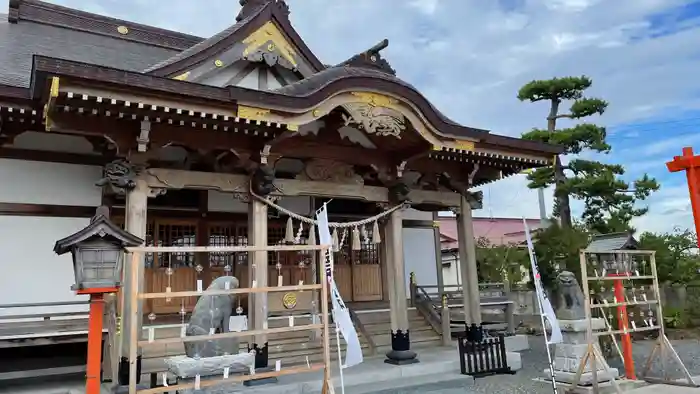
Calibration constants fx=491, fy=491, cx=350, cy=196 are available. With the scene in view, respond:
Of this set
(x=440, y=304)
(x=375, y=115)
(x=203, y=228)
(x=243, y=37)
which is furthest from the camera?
(x=440, y=304)

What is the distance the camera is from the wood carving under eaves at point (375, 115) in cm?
807

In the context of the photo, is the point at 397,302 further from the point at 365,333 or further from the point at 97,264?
the point at 97,264

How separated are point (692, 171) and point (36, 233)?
931cm

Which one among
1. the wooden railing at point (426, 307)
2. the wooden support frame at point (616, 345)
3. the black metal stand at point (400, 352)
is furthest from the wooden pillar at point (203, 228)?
the wooden support frame at point (616, 345)

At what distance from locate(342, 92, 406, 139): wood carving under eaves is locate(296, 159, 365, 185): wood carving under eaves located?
99 cm

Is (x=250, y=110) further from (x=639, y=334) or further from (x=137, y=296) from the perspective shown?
(x=639, y=334)

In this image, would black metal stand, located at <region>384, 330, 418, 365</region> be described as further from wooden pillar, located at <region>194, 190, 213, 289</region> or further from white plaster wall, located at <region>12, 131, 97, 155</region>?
white plaster wall, located at <region>12, 131, 97, 155</region>

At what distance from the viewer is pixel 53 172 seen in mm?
8305

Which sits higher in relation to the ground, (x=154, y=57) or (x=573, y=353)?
(x=154, y=57)

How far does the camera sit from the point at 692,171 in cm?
530

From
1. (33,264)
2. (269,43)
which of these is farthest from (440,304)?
(33,264)

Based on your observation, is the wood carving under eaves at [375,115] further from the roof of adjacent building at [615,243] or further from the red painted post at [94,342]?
the red painted post at [94,342]

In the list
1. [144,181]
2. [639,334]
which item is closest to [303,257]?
[144,181]

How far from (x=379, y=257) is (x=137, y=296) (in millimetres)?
8612
